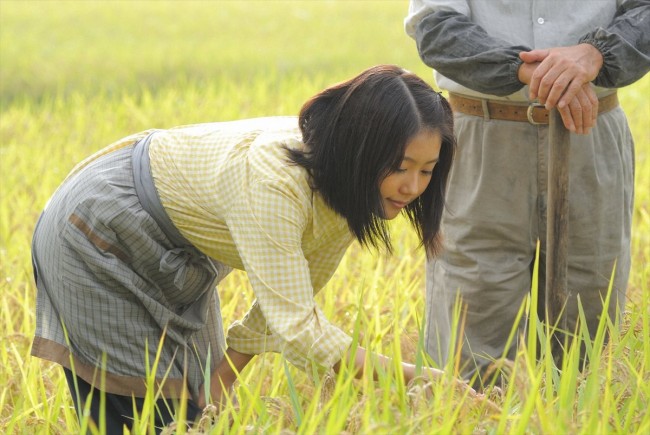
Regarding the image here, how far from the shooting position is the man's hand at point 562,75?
2.18 meters

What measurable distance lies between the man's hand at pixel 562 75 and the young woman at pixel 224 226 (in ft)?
1.26

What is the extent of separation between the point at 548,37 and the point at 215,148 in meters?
0.88

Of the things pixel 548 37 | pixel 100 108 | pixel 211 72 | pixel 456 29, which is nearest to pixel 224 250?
pixel 456 29

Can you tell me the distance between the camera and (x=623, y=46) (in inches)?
88.0

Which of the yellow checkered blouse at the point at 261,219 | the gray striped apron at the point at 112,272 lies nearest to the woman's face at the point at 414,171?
the yellow checkered blouse at the point at 261,219

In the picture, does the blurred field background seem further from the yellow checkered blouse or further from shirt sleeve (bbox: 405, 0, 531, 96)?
shirt sleeve (bbox: 405, 0, 531, 96)

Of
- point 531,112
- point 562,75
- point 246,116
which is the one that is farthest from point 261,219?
point 246,116

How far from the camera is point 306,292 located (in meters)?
1.79

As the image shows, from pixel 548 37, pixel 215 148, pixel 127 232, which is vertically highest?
pixel 548 37

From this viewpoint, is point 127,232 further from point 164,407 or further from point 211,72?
point 211,72

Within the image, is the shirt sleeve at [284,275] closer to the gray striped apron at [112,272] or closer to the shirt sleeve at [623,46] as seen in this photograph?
the gray striped apron at [112,272]

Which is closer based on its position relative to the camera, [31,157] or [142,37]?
[31,157]

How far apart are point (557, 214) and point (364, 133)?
0.68 metres

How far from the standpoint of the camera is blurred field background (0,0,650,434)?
1.62 metres
